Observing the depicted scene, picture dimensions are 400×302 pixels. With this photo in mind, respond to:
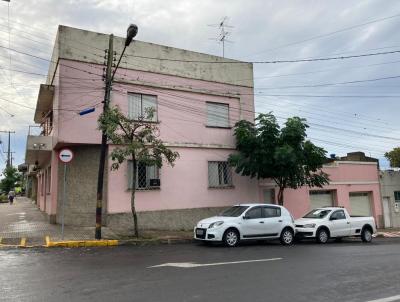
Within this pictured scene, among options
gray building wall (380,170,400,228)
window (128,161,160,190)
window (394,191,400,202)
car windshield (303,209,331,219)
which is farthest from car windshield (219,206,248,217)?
window (394,191,400,202)

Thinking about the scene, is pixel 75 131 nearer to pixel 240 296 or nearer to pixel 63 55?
pixel 63 55

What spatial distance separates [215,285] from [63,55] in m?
13.1

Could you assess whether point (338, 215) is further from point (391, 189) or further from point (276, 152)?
point (391, 189)

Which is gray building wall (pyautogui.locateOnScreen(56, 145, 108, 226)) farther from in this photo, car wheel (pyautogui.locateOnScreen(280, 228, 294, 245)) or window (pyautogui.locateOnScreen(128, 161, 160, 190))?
car wheel (pyautogui.locateOnScreen(280, 228, 294, 245))

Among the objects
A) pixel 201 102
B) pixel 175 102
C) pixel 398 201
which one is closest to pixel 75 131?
pixel 175 102

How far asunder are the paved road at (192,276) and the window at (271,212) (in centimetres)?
324

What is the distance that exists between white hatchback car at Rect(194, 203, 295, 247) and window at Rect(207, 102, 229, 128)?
666 cm

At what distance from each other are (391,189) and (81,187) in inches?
858

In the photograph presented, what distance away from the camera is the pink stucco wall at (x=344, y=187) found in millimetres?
23703

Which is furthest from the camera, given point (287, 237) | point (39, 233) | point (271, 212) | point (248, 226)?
point (287, 237)

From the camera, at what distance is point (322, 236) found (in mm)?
17578

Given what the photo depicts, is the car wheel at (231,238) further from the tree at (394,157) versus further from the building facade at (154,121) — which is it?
the tree at (394,157)

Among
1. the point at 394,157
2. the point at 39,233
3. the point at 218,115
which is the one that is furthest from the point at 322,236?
the point at 394,157

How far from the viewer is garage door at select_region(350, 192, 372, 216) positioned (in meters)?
27.3
